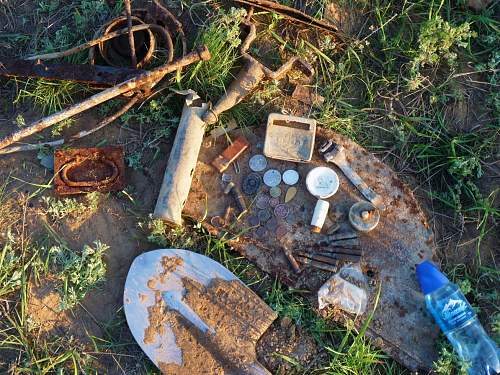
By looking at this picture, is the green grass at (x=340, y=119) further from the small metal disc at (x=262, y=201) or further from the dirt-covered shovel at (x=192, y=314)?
the small metal disc at (x=262, y=201)

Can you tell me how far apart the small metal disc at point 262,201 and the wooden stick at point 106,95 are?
107cm

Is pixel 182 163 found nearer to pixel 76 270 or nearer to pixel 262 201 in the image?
pixel 262 201

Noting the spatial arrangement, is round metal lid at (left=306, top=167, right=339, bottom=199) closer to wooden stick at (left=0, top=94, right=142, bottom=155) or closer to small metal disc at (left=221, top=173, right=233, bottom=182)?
small metal disc at (left=221, top=173, right=233, bottom=182)

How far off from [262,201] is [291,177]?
271mm

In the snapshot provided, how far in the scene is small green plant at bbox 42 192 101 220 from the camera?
12.4 ft

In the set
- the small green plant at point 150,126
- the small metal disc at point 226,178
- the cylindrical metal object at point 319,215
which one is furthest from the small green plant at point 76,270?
the cylindrical metal object at point 319,215

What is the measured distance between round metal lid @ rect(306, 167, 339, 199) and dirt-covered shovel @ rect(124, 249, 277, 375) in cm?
84

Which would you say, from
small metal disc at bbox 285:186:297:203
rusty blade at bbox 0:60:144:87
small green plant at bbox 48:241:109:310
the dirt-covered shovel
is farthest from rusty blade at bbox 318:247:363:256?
rusty blade at bbox 0:60:144:87

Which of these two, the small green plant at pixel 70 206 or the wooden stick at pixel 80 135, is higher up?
the wooden stick at pixel 80 135

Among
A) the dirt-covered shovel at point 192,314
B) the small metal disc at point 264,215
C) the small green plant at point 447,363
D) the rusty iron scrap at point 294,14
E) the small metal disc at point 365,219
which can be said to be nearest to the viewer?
the small green plant at point 447,363

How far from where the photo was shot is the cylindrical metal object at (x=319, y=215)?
3.68 metres

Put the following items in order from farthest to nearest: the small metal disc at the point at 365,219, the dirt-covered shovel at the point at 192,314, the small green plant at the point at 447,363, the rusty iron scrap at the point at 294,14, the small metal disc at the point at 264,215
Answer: the rusty iron scrap at the point at 294,14, the small metal disc at the point at 264,215, the small metal disc at the point at 365,219, the dirt-covered shovel at the point at 192,314, the small green plant at the point at 447,363

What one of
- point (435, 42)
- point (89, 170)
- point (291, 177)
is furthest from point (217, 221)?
point (435, 42)

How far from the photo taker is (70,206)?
149 inches
